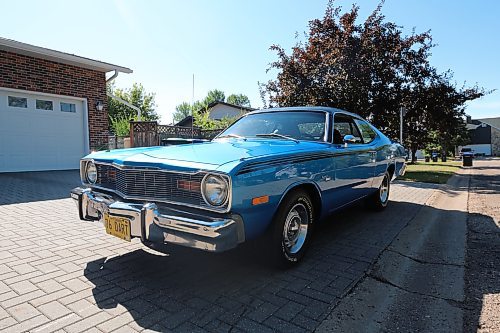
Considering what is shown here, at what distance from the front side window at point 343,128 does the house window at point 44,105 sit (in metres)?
9.56

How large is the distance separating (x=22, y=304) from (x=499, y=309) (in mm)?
3542

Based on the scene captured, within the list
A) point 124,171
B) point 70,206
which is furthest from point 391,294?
point 70,206

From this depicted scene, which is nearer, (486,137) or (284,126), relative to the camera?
(284,126)

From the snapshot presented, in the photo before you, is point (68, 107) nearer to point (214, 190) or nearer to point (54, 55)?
point (54, 55)

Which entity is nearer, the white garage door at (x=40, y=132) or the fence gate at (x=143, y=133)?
the white garage door at (x=40, y=132)

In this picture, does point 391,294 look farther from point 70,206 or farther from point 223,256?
point 70,206

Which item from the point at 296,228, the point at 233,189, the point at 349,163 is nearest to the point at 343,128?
the point at 349,163

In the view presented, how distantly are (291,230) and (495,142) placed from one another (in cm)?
7395

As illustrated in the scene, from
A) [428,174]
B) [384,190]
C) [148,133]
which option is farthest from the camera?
[428,174]

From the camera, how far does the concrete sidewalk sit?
2361 millimetres

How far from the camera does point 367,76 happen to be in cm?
1209

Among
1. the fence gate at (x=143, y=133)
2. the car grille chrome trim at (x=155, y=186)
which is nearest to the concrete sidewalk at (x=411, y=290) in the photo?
the car grille chrome trim at (x=155, y=186)

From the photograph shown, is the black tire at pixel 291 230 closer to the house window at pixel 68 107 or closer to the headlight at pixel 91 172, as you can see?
the headlight at pixel 91 172

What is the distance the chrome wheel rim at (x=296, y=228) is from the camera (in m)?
3.20
